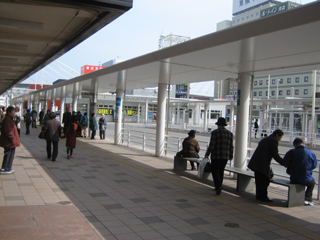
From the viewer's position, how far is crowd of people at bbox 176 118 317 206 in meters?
6.08

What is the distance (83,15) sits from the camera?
5500mm

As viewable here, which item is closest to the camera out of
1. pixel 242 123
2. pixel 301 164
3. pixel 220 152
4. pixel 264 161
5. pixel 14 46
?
pixel 301 164

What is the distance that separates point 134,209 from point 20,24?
420 cm

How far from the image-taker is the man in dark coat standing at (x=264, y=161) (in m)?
6.27

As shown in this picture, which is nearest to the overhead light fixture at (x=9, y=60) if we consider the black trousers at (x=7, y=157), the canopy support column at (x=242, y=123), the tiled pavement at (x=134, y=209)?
the tiled pavement at (x=134, y=209)

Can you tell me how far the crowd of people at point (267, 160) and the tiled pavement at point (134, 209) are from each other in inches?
15.1

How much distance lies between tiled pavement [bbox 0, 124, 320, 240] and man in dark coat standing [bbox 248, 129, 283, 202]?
0.29 m

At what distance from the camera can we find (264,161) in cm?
629

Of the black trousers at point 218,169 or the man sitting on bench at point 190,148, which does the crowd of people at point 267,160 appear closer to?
the black trousers at point 218,169

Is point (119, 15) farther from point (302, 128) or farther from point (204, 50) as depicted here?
point (302, 128)

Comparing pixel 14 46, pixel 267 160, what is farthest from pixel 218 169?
pixel 14 46

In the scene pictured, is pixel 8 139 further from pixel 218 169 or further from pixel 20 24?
pixel 218 169

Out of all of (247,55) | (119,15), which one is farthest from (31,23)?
(247,55)

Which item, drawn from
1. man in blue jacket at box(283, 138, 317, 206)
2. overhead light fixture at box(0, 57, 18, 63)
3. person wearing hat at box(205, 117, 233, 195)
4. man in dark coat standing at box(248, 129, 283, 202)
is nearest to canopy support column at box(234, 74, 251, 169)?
person wearing hat at box(205, 117, 233, 195)
